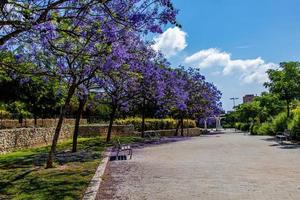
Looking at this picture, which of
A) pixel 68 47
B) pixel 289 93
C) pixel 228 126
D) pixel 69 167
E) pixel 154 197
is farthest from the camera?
pixel 228 126

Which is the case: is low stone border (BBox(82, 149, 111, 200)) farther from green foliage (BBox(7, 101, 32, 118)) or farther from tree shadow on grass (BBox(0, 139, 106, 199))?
green foliage (BBox(7, 101, 32, 118))

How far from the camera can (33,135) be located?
28.7 metres

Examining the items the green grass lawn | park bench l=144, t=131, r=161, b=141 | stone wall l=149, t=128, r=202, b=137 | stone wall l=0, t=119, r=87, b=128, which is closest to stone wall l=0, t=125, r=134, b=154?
stone wall l=0, t=119, r=87, b=128

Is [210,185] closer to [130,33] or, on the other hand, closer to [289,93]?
[130,33]

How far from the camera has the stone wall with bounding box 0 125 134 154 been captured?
24.1 meters

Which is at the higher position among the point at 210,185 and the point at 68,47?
the point at 68,47

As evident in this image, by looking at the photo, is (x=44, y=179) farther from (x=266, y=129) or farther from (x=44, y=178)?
(x=266, y=129)

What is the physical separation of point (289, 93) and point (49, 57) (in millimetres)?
27184

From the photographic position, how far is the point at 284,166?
15703mm

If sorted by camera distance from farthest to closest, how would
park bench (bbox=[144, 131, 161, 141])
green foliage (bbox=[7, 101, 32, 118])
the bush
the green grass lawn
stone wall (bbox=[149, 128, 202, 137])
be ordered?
stone wall (bbox=[149, 128, 202, 137]) → the bush → green foliage (bbox=[7, 101, 32, 118]) → park bench (bbox=[144, 131, 161, 141]) → the green grass lawn

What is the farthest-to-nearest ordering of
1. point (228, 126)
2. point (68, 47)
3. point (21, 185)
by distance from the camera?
point (228, 126), point (68, 47), point (21, 185)

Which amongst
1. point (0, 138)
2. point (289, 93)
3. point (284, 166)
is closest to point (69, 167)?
point (284, 166)

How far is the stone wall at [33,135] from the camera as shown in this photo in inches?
948

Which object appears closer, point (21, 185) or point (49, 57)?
point (21, 185)
